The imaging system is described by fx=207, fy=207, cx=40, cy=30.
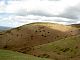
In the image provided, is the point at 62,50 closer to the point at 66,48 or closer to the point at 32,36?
the point at 66,48

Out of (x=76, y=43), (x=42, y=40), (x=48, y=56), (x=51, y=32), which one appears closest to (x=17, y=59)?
(x=48, y=56)

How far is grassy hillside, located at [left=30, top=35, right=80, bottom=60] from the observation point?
36434 mm

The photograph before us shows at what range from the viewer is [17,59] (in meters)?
27.8

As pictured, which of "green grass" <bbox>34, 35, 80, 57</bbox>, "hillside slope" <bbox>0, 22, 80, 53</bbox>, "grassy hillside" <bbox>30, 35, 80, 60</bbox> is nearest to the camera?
"grassy hillside" <bbox>30, 35, 80, 60</bbox>

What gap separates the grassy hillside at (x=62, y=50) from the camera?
3643 centimetres

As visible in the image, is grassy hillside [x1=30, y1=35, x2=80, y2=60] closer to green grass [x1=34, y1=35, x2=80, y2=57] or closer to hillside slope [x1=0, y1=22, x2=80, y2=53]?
green grass [x1=34, y1=35, x2=80, y2=57]

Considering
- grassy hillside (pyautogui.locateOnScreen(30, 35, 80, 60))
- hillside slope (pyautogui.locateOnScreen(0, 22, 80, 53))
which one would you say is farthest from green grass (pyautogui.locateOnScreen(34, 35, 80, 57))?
hillside slope (pyautogui.locateOnScreen(0, 22, 80, 53))

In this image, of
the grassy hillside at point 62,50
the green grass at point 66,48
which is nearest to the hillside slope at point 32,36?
the green grass at point 66,48

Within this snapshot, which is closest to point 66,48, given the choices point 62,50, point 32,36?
point 62,50

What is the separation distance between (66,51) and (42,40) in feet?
68.4

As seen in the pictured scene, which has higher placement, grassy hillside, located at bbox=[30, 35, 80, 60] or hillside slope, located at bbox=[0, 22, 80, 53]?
grassy hillside, located at bbox=[30, 35, 80, 60]

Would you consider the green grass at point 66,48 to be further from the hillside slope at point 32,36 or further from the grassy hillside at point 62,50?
the hillside slope at point 32,36

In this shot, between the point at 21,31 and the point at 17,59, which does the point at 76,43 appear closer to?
the point at 17,59

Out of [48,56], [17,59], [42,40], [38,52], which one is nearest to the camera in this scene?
[17,59]
